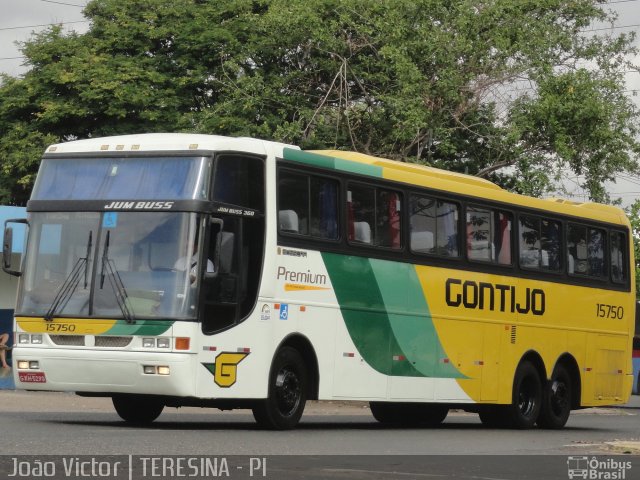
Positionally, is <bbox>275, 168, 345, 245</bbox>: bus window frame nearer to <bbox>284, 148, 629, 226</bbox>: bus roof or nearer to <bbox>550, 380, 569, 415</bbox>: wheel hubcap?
<bbox>284, 148, 629, 226</bbox>: bus roof

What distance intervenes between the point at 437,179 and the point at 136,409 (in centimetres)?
544

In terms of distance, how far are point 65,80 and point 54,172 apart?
89.7ft

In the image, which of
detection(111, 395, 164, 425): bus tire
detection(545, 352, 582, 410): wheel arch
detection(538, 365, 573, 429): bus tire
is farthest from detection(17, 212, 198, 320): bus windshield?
detection(545, 352, 582, 410): wheel arch

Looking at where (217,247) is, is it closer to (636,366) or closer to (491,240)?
(491,240)

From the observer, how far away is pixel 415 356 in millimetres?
19750

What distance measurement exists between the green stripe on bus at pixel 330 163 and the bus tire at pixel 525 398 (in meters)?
4.58

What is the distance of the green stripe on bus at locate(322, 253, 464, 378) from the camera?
18375 millimetres

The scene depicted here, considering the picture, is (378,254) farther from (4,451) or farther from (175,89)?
(175,89)

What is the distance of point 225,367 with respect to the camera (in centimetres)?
1636

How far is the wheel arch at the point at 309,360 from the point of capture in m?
17.6

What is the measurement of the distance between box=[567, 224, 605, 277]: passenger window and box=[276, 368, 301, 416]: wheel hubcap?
7.26m

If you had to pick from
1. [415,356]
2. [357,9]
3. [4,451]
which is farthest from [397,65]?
[4,451]

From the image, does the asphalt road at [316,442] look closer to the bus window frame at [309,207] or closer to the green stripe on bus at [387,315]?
the green stripe on bus at [387,315]
